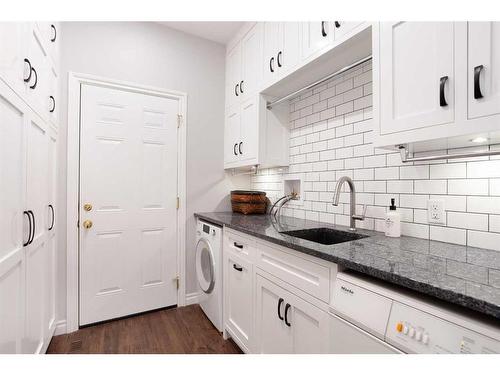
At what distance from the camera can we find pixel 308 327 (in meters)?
1.24

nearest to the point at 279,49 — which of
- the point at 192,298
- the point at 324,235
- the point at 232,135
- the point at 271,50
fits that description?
the point at 271,50

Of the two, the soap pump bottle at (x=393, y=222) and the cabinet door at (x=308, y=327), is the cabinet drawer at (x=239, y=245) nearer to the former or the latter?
the cabinet door at (x=308, y=327)

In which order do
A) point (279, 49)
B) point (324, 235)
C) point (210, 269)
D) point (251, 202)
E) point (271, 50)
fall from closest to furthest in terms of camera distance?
point (324, 235)
point (279, 49)
point (271, 50)
point (210, 269)
point (251, 202)

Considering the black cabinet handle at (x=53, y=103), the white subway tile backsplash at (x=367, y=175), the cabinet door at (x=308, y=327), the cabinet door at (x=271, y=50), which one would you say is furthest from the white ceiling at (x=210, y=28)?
the cabinet door at (x=308, y=327)

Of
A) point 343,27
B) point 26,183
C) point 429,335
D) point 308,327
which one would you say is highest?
point 343,27

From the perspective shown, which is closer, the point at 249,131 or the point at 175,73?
the point at 249,131

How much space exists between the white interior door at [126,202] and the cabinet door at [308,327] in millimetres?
1643

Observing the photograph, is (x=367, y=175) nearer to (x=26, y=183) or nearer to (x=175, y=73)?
(x=26, y=183)

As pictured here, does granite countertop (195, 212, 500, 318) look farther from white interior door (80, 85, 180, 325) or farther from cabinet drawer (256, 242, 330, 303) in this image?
white interior door (80, 85, 180, 325)

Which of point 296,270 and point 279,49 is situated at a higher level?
point 279,49

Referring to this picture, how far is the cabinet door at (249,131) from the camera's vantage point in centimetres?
231

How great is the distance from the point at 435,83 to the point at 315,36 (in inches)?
34.0
